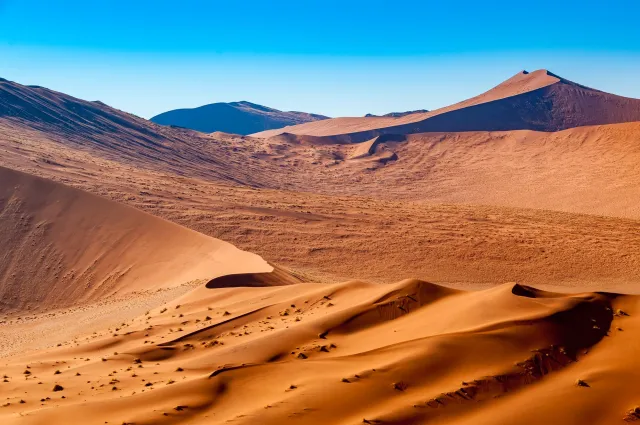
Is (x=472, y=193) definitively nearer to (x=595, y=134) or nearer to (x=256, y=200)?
(x=595, y=134)

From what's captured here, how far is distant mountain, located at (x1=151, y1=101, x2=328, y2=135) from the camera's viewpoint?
133000 mm

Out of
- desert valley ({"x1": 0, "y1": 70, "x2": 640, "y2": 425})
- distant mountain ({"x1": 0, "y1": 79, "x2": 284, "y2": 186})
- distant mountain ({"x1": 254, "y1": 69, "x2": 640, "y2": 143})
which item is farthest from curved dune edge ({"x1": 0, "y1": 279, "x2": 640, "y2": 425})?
distant mountain ({"x1": 254, "y1": 69, "x2": 640, "y2": 143})

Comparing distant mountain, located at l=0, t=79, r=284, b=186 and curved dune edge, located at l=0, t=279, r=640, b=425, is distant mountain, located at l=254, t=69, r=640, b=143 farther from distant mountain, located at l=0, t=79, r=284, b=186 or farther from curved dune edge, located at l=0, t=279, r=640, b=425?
curved dune edge, located at l=0, t=279, r=640, b=425

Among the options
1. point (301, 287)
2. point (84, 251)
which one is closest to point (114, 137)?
point (84, 251)

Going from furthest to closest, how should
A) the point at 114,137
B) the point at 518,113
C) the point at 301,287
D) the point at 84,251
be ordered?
the point at 518,113
the point at 114,137
the point at 84,251
the point at 301,287

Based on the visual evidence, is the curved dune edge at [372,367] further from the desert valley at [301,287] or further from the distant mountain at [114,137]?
the distant mountain at [114,137]

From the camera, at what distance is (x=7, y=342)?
14609 mm

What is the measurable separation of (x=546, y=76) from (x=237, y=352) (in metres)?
99.1

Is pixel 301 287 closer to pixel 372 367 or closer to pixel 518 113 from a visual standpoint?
pixel 372 367

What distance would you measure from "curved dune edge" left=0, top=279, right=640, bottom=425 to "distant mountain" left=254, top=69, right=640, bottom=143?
215ft

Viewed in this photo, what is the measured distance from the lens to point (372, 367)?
26.3 ft

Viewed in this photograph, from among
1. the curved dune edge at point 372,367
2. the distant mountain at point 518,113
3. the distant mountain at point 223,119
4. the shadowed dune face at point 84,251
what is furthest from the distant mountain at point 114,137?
the distant mountain at point 223,119

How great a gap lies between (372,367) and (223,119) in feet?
438

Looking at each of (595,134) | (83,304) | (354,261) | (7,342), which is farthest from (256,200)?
(595,134)
